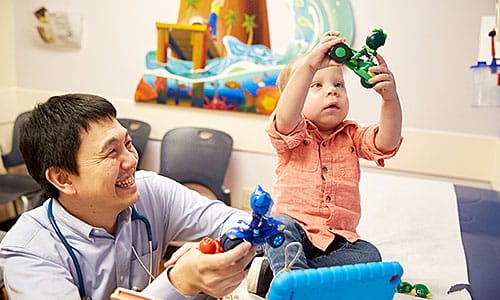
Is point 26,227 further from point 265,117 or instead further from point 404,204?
point 265,117

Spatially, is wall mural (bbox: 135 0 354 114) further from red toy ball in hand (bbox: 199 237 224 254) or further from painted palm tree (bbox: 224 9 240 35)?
red toy ball in hand (bbox: 199 237 224 254)

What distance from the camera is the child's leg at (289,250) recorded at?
1276 mm

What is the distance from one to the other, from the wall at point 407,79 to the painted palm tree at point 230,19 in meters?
0.22

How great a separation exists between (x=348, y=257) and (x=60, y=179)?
0.77 meters

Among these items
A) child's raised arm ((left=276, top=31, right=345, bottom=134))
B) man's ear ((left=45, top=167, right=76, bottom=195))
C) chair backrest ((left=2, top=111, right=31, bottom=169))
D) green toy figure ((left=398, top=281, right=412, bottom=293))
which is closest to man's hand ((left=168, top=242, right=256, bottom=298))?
man's ear ((left=45, top=167, right=76, bottom=195))

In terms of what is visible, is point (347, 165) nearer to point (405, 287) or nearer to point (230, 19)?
point (405, 287)

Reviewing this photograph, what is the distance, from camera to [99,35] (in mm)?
3365

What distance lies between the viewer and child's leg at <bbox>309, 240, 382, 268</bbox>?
137cm

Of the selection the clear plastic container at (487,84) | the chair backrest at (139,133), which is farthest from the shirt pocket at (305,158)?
the chair backrest at (139,133)

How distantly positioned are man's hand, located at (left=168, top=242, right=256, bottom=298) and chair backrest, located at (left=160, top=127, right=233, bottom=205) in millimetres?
2015

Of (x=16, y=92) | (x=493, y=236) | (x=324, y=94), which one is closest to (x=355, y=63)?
(x=324, y=94)

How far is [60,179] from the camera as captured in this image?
120 cm

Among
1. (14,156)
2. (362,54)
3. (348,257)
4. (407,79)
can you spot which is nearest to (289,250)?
(348,257)

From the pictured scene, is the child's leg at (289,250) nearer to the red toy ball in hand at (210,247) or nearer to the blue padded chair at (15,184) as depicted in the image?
the red toy ball in hand at (210,247)
